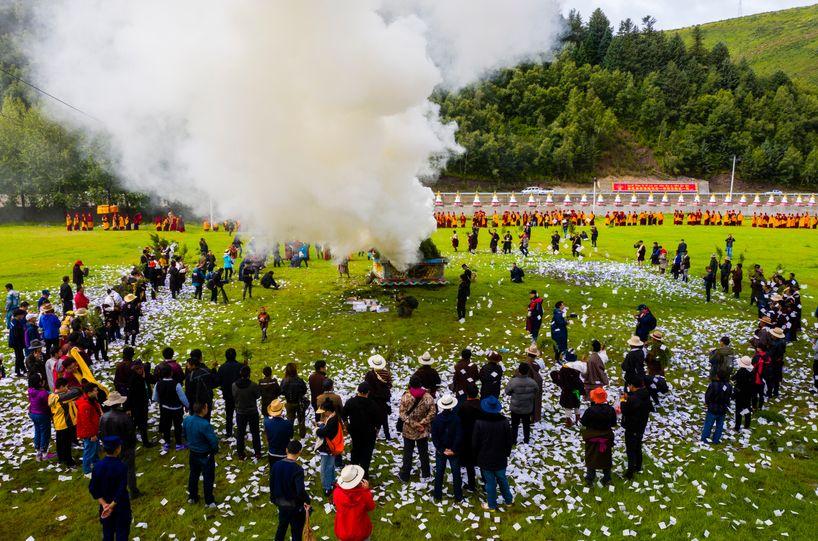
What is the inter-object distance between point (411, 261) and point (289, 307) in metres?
6.47

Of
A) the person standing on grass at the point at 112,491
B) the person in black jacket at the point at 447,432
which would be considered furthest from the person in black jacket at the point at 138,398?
the person in black jacket at the point at 447,432

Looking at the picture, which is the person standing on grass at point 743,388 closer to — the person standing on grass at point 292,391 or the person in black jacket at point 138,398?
the person standing on grass at point 292,391

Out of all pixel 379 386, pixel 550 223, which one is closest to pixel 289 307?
A: pixel 379 386

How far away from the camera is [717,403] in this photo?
1329 centimetres

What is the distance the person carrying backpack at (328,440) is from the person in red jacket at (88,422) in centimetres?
502

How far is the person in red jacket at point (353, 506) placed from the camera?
8.06 meters

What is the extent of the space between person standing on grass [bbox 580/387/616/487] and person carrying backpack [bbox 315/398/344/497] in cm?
508

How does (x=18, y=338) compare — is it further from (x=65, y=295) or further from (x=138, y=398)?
(x=138, y=398)

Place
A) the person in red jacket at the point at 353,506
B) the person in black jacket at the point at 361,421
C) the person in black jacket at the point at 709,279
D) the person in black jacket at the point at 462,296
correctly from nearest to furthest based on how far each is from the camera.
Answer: the person in red jacket at the point at 353,506
the person in black jacket at the point at 361,421
the person in black jacket at the point at 462,296
the person in black jacket at the point at 709,279

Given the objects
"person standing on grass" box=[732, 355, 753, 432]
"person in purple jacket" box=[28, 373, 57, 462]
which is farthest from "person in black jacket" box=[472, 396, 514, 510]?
"person in purple jacket" box=[28, 373, 57, 462]

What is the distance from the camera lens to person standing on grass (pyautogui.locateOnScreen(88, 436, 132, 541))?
858 cm

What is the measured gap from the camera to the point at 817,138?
139750mm

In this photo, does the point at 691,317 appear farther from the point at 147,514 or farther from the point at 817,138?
the point at 817,138

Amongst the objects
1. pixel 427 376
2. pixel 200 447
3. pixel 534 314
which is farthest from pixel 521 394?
pixel 534 314
